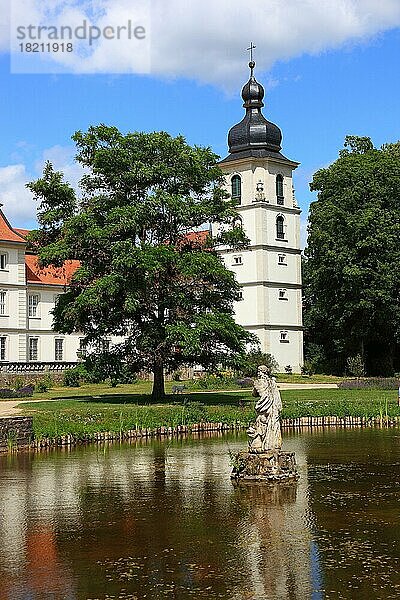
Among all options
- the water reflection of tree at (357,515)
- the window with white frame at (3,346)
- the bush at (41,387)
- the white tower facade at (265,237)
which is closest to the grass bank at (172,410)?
the bush at (41,387)

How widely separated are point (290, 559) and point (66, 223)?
29.6 meters

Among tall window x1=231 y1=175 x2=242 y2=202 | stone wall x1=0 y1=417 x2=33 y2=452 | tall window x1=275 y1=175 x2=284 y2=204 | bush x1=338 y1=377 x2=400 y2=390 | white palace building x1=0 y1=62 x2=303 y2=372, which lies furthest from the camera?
tall window x1=275 y1=175 x2=284 y2=204

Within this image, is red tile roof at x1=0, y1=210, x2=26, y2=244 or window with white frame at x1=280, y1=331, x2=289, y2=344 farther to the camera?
window with white frame at x1=280, y1=331, x2=289, y2=344

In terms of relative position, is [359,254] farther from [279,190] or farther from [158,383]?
[158,383]

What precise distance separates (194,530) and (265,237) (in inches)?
2322

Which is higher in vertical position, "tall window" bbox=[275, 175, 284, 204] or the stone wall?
"tall window" bbox=[275, 175, 284, 204]

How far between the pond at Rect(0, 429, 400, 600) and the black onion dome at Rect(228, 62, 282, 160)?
51.8 metres

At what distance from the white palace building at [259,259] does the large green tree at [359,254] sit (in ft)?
12.7

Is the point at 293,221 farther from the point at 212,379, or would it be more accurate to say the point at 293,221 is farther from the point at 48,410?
the point at 48,410

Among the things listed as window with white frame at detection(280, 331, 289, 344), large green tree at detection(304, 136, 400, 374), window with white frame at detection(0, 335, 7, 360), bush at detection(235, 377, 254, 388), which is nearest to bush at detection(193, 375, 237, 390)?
bush at detection(235, 377, 254, 388)

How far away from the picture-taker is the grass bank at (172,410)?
3139 cm

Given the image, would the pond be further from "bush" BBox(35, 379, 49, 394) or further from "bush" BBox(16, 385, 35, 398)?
"bush" BBox(35, 379, 49, 394)

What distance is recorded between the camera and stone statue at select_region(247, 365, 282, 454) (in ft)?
68.6

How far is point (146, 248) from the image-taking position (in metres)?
40.2
